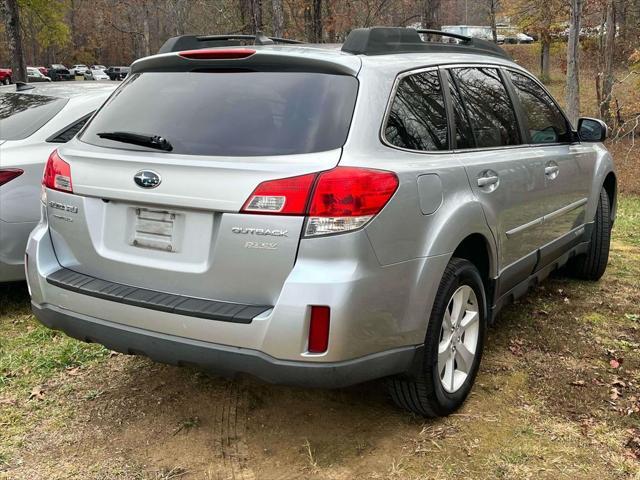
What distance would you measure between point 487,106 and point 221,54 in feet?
5.44

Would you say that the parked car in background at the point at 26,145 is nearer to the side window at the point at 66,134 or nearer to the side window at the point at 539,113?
the side window at the point at 66,134

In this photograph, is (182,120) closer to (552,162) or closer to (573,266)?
(552,162)

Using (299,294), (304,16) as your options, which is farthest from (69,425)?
(304,16)

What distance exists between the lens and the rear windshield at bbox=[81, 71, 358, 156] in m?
2.65

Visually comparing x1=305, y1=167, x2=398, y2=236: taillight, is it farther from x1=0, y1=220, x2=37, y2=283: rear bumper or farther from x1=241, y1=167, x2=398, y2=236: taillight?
x1=0, y1=220, x2=37, y2=283: rear bumper

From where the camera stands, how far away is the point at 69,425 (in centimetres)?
322

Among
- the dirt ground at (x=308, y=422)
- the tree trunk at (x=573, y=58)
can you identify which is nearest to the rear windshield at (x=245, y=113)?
the dirt ground at (x=308, y=422)

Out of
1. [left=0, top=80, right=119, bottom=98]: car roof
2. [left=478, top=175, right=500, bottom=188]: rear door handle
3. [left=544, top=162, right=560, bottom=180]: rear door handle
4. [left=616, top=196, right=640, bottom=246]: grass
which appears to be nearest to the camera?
[left=478, top=175, right=500, bottom=188]: rear door handle

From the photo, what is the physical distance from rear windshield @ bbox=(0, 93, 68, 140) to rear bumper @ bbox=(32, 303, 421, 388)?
241 cm

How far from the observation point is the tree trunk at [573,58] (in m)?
13.9

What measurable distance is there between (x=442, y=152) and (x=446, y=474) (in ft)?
4.84

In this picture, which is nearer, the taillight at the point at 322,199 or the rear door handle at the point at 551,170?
the taillight at the point at 322,199

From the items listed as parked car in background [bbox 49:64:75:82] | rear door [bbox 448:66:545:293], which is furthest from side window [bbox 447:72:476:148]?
parked car in background [bbox 49:64:75:82]

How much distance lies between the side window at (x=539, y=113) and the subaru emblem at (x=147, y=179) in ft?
8.33
